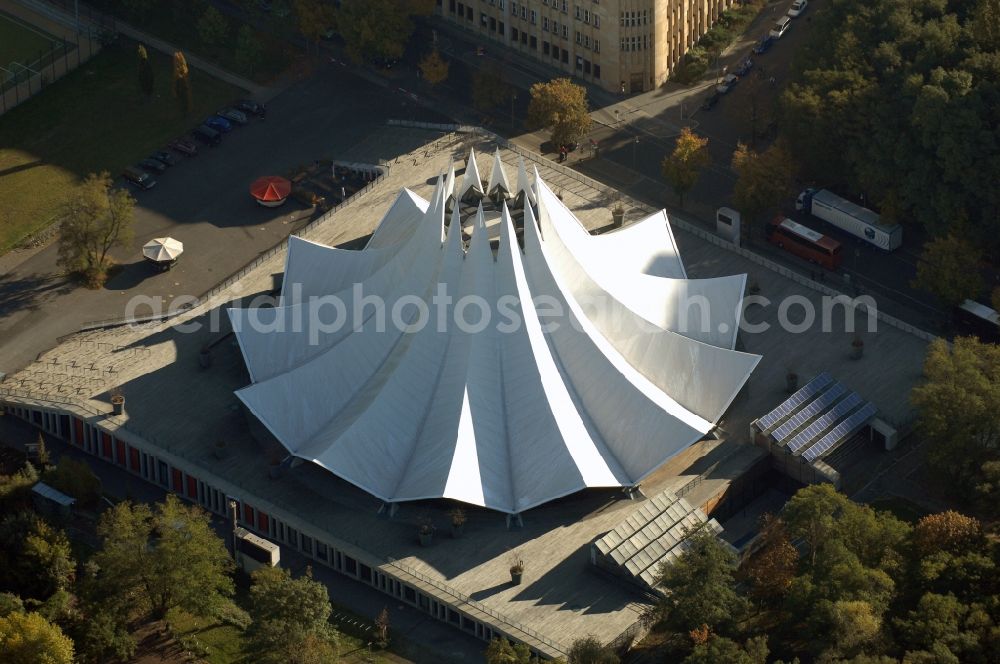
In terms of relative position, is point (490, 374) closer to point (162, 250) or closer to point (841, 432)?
point (841, 432)

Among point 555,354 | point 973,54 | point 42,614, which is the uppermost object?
point 973,54

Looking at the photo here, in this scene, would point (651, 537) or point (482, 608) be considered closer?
point (482, 608)

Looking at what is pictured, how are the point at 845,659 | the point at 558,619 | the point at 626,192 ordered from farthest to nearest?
the point at 626,192 → the point at 558,619 → the point at 845,659

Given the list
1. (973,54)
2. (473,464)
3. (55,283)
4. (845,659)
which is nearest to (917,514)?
(845,659)

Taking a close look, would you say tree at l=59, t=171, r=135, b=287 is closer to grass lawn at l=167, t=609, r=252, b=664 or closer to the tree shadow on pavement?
the tree shadow on pavement

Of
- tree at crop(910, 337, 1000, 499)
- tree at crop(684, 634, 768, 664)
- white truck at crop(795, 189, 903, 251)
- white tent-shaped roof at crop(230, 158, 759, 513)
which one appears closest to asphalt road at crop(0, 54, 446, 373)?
white tent-shaped roof at crop(230, 158, 759, 513)

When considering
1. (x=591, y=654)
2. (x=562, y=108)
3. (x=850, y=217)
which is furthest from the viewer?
(x=562, y=108)

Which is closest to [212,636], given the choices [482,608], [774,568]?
[482,608]

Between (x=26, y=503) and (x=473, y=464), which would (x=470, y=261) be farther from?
(x=26, y=503)
